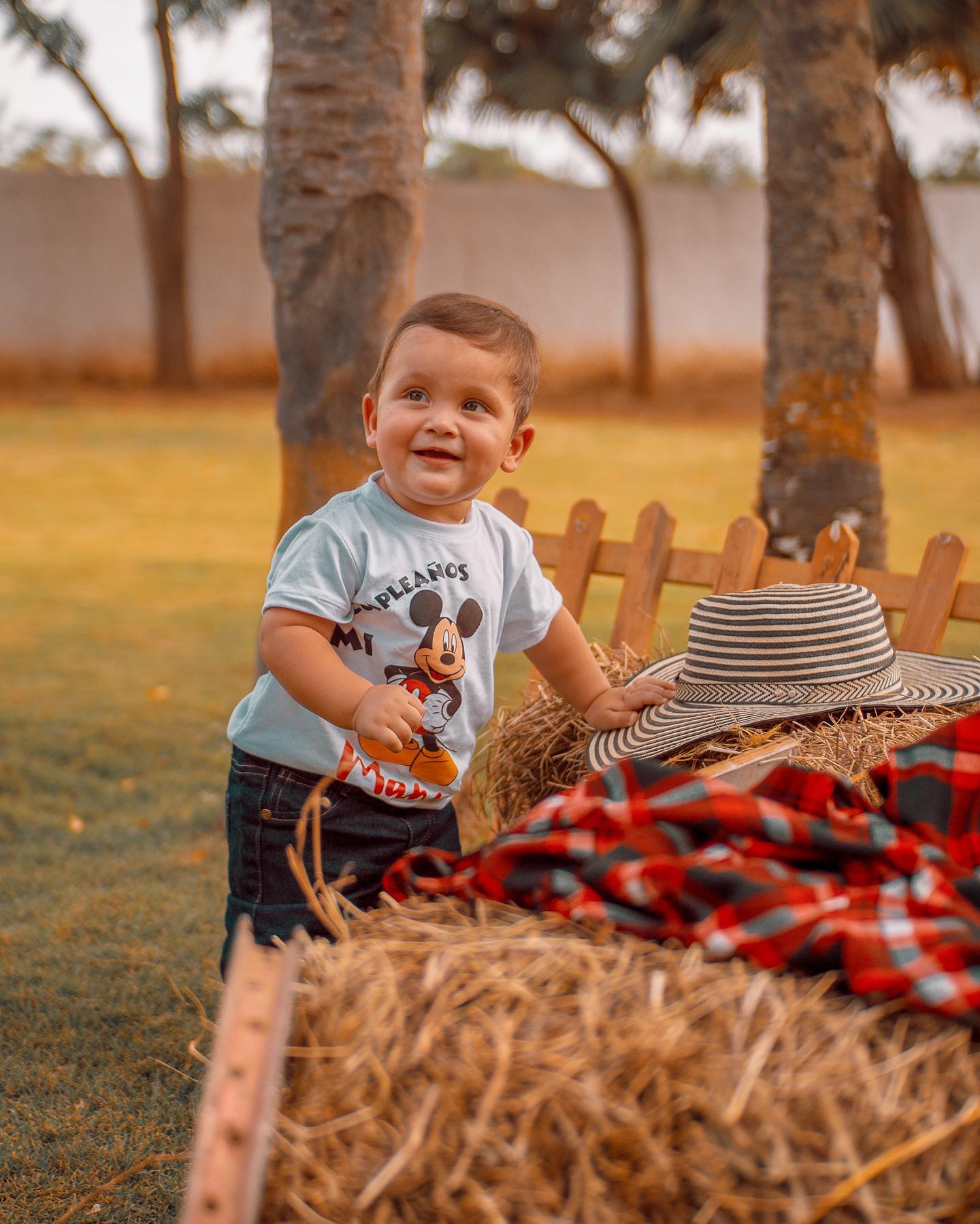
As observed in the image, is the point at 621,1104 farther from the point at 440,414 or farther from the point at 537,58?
the point at 537,58

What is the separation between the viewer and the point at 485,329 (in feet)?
7.05

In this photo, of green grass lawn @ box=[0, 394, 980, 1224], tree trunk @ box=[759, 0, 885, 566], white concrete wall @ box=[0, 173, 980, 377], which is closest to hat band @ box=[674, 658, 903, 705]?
green grass lawn @ box=[0, 394, 980, 1224]

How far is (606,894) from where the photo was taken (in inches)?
59.3

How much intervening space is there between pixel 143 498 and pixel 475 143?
34978 millimetres

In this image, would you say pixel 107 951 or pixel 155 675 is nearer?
pixel 107 951

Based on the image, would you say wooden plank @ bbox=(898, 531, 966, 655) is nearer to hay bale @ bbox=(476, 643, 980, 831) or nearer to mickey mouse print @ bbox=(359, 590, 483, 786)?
hay bale @ bbox=(476, 643, 980, 831)

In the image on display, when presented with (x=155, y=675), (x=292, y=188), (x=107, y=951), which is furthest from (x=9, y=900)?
(x=155, y=675)

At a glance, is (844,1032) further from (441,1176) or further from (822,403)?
(822,403)

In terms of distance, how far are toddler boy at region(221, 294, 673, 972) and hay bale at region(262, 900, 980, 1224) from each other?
81 cm

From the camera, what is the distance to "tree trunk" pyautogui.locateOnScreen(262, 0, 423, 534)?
11.7 feet

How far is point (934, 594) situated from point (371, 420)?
173cm

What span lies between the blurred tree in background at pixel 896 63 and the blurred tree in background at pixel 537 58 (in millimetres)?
686

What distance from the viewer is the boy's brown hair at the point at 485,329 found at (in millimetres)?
2139

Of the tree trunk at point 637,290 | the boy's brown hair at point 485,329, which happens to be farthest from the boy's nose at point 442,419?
the tree trunk at point 637,290
